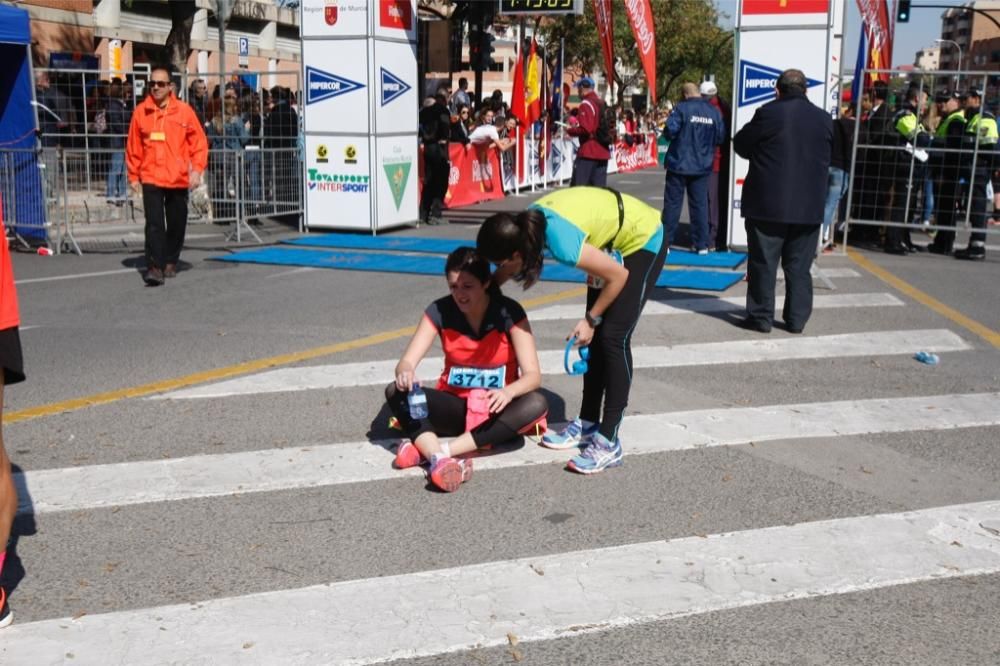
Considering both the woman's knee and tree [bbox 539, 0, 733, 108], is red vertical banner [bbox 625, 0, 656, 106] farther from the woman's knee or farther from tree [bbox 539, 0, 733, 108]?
tree [bbox 539, 0, 733, 108]

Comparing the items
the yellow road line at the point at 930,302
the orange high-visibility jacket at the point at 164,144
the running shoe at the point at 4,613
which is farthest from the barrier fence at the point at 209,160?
the running shoe at the point at 4,613

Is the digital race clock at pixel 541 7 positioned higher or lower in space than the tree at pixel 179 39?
higher

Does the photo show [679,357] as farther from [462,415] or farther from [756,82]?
[756,82]

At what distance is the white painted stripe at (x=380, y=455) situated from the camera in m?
5.13

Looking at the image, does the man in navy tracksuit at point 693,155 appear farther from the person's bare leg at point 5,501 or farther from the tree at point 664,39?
the tree at point 664,39

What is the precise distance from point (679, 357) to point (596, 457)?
2734 millimetres

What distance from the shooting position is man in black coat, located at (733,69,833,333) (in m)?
8.68

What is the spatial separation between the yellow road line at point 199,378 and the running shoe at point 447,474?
2470 mm

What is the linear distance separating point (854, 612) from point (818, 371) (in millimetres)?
3889

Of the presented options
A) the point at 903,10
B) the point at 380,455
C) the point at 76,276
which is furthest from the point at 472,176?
the point at 903,10

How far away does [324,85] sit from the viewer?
1463 cm

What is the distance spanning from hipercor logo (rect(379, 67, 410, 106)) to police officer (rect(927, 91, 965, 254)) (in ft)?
22.8

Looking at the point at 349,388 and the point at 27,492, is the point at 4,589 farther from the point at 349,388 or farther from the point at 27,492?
the point at 349,388

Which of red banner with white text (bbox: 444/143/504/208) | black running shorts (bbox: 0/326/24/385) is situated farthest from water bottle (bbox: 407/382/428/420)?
red banner with white text (bbox: 444/143/504/208)
